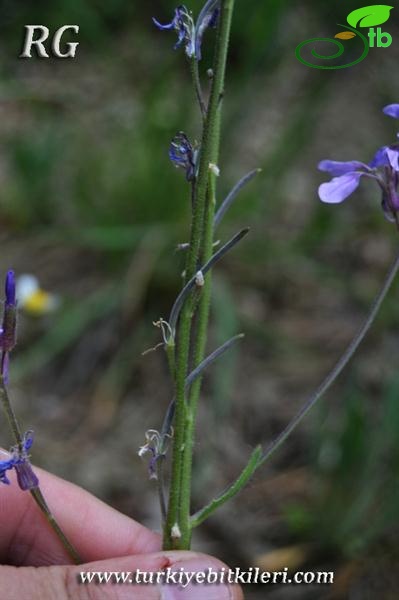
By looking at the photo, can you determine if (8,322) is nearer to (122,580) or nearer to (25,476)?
(25,476)

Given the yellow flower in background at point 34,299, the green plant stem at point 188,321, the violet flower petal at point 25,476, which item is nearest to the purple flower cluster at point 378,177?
the green plant stem at point 188,321

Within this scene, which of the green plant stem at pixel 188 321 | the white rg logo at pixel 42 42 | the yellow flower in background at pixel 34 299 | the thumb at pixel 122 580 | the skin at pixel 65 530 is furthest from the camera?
the yellow flower in background at pixel 34 299

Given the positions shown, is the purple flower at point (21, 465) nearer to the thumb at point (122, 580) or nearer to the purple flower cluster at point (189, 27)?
the thumb at point (122, 580)

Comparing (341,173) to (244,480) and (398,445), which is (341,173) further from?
(398,445)

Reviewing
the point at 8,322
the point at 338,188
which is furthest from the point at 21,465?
the point at 338,188

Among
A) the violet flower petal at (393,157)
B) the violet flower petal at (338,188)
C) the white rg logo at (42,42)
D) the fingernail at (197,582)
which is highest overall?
the white rg logo at (42,42)

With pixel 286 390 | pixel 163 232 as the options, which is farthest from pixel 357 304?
pixel 163 232
